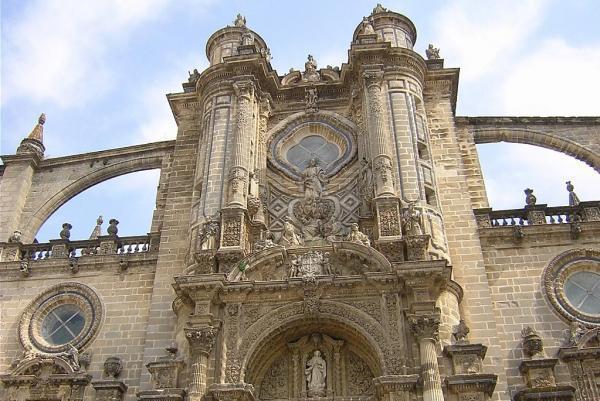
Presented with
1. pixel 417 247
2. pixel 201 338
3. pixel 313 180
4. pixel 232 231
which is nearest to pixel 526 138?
pixel 313 180

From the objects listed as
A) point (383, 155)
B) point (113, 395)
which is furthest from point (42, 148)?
point (383, 155)

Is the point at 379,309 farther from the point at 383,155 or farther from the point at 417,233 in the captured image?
the point at 383,155

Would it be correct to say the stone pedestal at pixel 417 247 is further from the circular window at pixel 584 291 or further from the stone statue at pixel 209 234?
the stone statue at pixel 209 234

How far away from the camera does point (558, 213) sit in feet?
59.0

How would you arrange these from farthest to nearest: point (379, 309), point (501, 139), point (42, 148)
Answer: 1. point (42, 148)
2. point (501, 139)
3. point (379, 309)

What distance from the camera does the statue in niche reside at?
15.3 m

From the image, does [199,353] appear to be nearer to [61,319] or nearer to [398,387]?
[398,387]

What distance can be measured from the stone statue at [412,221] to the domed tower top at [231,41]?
8.19 m

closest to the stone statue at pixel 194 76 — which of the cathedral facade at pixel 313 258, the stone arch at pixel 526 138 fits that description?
the cathedral facade at pixel 313 258

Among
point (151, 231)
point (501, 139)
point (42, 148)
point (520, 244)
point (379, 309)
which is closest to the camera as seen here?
point (379, 309)

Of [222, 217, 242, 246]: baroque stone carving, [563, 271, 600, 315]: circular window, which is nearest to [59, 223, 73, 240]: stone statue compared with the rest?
[222, 217, 242, 246]: baroque stone carving

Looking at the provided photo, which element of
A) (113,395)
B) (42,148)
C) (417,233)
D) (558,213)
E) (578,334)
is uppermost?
(42,148)

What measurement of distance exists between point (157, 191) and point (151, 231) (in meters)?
1.57

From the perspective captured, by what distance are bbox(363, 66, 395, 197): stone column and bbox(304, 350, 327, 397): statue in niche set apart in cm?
429
